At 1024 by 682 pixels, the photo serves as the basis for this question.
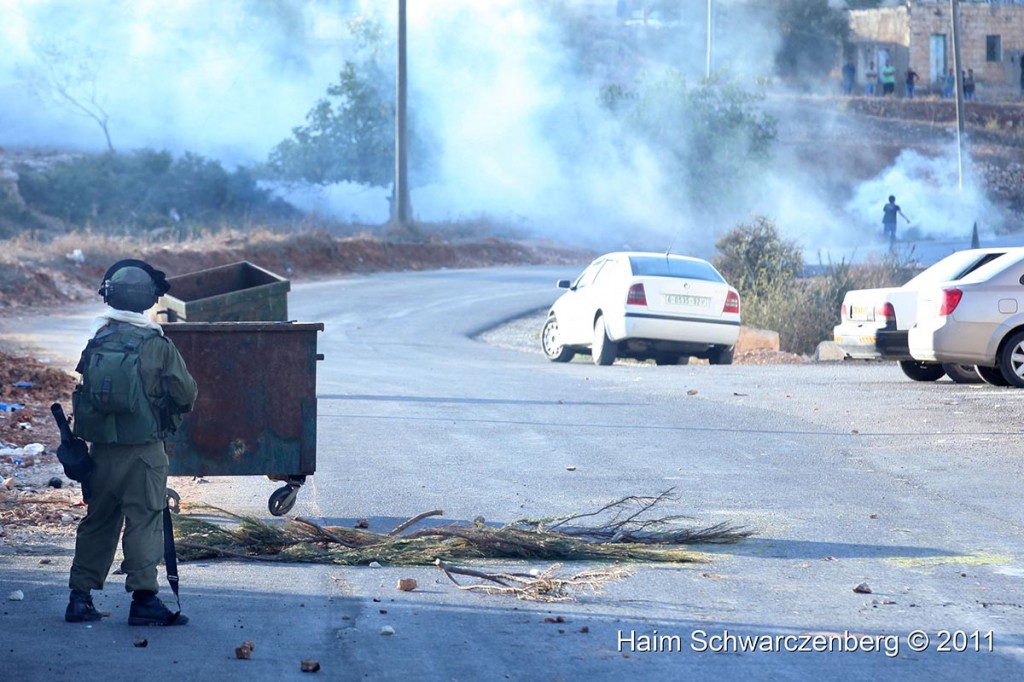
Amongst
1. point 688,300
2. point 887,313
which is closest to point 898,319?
point 887,313

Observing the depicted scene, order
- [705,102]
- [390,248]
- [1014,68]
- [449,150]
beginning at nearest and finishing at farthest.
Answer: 1. [390,248]
2. [705,102]
3. [449,150]
4. [1014,68]

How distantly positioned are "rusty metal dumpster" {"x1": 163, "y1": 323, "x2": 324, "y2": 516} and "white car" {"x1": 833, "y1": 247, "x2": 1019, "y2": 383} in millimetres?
8145

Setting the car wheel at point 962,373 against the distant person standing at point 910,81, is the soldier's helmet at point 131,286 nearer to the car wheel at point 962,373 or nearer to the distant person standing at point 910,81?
the car wheel at point 962,373

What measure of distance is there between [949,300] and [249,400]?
812cm

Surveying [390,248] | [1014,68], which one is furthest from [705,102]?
[1014,68]

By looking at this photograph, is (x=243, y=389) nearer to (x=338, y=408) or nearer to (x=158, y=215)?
(x=338, y=408)

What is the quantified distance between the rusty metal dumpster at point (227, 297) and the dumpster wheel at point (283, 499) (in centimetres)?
428

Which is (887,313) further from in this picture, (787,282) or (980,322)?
(787,282)

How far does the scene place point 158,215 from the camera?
47094 millimetres

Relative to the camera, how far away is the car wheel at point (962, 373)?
14484 millimetres

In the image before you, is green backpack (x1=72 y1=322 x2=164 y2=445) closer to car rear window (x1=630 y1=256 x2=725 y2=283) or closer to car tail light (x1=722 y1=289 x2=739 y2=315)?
car rear window (x1=630 y1=256 x2=725 y2=283)

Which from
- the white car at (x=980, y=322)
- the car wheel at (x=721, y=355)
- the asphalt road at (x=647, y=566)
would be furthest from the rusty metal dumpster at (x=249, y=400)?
the car wheel at (x=721, y=355)

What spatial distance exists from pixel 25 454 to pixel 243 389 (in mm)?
3407

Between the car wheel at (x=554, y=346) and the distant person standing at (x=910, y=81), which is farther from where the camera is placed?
the distant person standing at (x=910, y=81)
